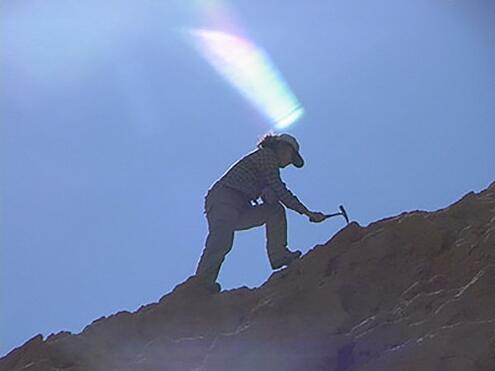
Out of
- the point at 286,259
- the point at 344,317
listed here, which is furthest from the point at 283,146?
the point at 344,317

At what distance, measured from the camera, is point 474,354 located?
577 cm

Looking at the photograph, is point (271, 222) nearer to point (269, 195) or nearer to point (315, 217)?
point (269, 195)

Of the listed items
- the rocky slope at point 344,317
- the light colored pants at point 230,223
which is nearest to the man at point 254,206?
the light colored pants at point 230,223

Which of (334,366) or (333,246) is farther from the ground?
(333,246)

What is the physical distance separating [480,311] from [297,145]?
3761mm

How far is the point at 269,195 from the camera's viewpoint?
30.6 ft

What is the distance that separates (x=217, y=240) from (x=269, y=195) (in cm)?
71

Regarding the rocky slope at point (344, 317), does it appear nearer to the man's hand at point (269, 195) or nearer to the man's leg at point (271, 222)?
the man's leg at point (271, 222)

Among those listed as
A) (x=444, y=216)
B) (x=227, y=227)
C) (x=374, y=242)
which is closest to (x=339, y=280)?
(x=374, y=242)

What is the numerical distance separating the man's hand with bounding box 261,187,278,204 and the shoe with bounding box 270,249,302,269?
21.8 inches

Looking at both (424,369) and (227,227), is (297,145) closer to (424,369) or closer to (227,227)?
(227,227)

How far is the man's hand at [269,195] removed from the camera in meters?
9.31

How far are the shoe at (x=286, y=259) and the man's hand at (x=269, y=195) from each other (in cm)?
55

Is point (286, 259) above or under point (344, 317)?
above
